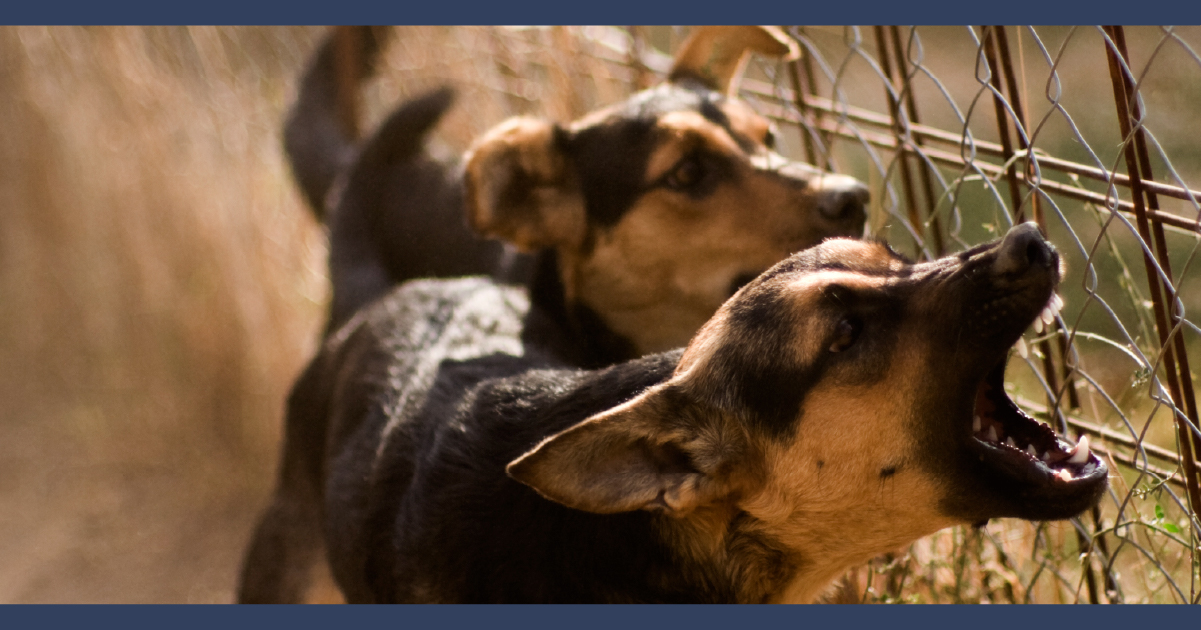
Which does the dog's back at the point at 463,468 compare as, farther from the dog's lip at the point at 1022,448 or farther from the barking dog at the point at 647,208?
the dog's lip at the point at 1022,448

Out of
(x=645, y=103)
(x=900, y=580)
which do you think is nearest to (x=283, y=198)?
(x=645, y=103)

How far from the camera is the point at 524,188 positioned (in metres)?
3.73

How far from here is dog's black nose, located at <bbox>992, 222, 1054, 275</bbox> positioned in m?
2.10

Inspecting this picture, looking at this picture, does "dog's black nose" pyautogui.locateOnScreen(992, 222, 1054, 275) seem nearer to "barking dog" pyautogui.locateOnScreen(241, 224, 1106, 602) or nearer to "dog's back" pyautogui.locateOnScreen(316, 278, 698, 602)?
"barking dog" pyautogui.locateOnScreen(241, 224, 1106, 602)

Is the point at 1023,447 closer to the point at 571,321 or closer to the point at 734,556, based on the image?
the point at 734,556

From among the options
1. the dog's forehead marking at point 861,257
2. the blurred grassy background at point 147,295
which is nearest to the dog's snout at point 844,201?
the dog's forehead marking at point 861,257

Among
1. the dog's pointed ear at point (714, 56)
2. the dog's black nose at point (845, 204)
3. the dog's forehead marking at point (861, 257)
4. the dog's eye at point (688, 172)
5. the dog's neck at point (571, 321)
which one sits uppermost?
the dog's pointed ear at point (714, 56)

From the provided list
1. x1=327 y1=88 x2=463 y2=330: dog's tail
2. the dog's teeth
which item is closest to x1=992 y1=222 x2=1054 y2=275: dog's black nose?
the dog's teeth

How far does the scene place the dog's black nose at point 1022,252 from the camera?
6.88 ft

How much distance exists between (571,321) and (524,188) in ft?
1.71

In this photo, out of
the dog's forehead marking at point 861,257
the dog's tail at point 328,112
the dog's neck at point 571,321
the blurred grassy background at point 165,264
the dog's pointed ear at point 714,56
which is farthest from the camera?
the blurred grassy background at point 165,264

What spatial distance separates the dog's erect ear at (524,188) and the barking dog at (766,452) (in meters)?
1.00

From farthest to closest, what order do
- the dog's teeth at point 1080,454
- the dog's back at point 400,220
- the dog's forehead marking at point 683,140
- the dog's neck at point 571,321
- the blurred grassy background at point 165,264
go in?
the blurred grassy background at point 165,264
the dog's back at point 400,220
the dog's neck at point 571,321
the dog's forehead marking at point 683,140
the dog's teeth at point 1080,454

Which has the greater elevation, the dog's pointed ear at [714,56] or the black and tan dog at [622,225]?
the dog's pointed ear at [714,56]
